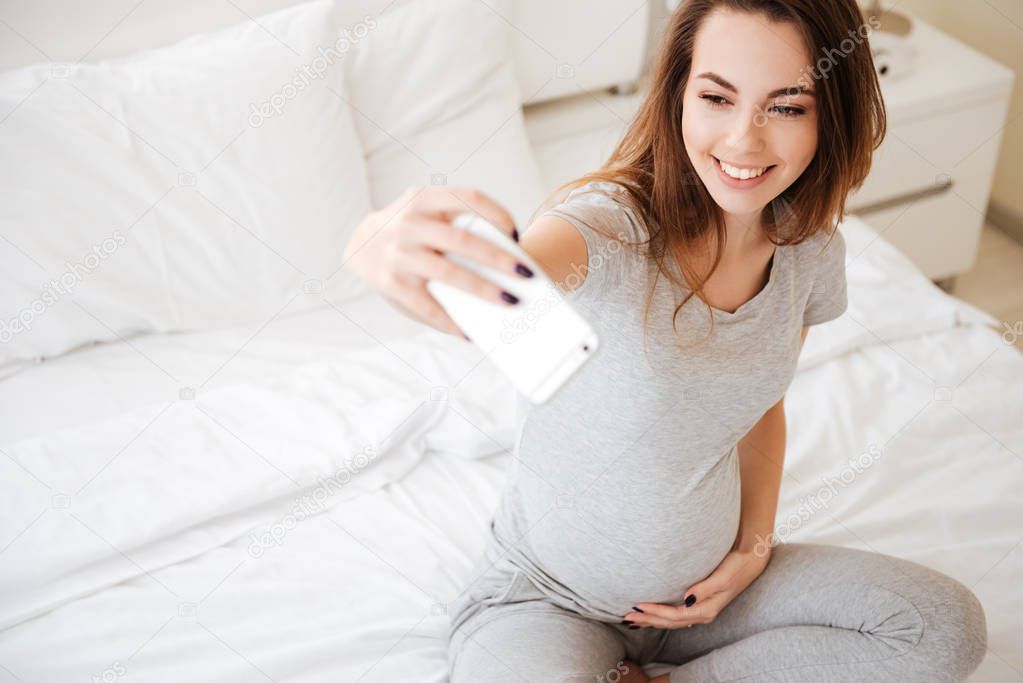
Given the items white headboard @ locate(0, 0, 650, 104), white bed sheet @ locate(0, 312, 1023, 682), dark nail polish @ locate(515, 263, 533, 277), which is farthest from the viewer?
white headboard @ locate(0, 0, 650, 104)

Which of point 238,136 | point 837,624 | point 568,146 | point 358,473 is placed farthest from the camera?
point 568,146

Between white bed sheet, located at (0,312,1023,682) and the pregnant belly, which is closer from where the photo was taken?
the pregnant belly

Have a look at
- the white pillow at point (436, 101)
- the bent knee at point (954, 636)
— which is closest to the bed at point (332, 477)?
the bent knee at point (954, 636)

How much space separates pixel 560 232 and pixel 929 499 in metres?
0.87

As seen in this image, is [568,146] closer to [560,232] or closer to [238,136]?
[238,136]

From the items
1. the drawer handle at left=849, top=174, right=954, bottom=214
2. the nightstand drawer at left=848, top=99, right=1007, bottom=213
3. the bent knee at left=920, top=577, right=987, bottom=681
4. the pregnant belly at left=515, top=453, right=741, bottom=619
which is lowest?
the drawer handle at left=849, top=174, right=954, bottom=214

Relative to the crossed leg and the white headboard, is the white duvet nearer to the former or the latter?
the crossed leg

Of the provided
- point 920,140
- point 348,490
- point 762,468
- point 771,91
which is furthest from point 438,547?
point 920,140

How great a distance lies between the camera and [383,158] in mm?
1759

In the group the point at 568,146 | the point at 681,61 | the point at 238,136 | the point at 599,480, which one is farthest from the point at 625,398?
the point at 568,146

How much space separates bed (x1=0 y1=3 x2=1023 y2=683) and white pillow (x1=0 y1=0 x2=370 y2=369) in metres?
0.05

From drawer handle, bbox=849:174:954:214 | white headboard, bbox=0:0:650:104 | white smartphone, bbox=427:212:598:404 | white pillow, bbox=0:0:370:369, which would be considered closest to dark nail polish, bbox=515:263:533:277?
white smartphone, bbox=427:212:598:404

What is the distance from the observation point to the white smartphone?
0.62 metres

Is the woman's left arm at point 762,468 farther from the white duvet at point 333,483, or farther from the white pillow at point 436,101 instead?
the white pillow at point 436,101
